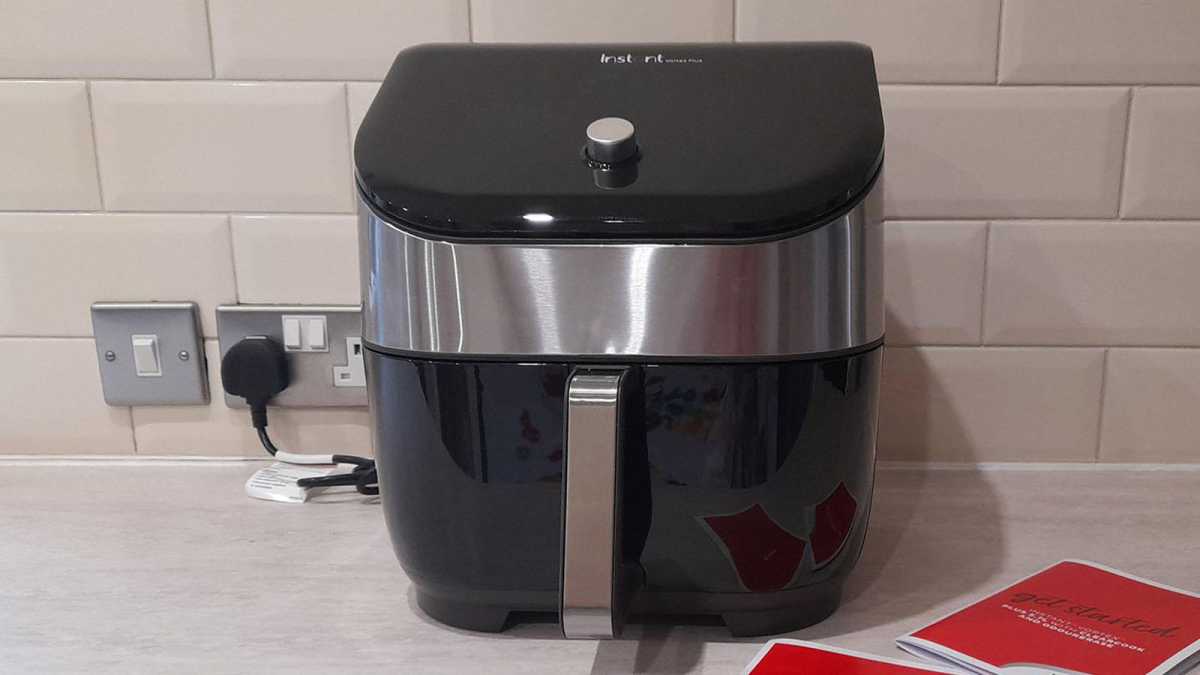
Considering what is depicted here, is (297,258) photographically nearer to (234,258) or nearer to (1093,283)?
(234,258)

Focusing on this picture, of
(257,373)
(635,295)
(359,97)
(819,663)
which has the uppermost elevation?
(359,97)

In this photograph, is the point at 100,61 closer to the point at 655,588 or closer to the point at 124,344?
the point at 124,344

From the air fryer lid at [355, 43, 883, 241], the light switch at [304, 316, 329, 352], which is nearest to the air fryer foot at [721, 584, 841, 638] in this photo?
the air fryer lid at [355, 43, 883, 241]

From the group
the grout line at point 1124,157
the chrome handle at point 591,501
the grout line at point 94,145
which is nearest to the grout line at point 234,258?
the grout line at point 94,145

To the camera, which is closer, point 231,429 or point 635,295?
point 635,295

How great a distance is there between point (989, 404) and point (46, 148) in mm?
841

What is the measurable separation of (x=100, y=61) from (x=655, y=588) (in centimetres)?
64

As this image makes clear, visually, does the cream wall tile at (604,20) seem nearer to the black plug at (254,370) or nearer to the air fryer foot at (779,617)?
the black plug at (254,370)

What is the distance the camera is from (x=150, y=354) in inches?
37.4

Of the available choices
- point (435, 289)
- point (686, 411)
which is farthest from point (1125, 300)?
point (435, 289)

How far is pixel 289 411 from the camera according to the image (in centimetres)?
96

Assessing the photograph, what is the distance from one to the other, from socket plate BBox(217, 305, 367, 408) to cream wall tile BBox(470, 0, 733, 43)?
0.88ft

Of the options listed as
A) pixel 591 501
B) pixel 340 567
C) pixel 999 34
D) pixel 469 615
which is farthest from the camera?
pixel 999 34

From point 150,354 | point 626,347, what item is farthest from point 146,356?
point 626,347
